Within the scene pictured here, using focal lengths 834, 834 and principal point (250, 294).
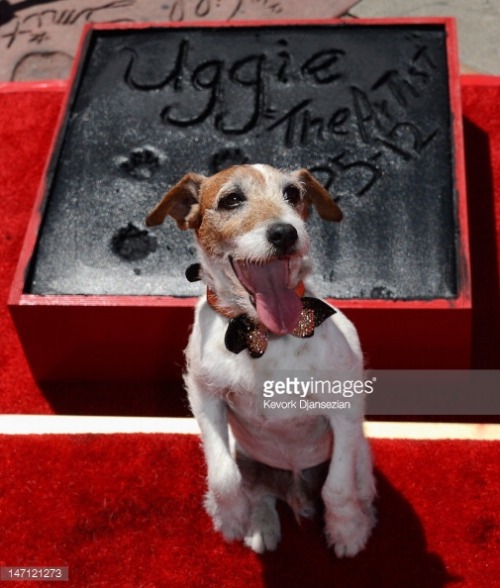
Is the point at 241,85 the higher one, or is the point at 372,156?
the point at 241,85

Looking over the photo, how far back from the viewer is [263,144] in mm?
6223

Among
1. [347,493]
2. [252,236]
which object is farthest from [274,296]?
[347,493]

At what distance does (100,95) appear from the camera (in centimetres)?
659

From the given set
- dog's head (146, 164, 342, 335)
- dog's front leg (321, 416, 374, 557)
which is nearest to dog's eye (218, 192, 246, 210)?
dog's head (146, 164, 342, 335)

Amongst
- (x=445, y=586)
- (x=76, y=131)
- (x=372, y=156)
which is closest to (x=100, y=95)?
(x=76, y=131)

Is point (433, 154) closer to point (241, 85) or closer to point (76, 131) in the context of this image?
point (241, 85)

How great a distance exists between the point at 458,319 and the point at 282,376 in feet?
5.74

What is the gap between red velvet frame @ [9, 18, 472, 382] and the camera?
17.4ft

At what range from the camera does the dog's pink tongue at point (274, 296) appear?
3877 millimetres

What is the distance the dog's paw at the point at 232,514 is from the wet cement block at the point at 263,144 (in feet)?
5.26
